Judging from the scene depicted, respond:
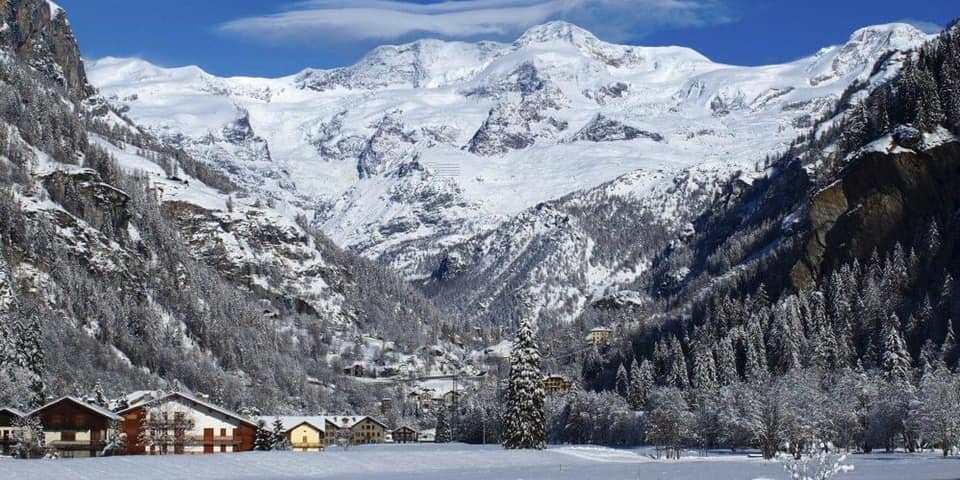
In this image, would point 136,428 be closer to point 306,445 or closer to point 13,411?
point 13,411

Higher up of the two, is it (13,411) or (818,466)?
(13,411)

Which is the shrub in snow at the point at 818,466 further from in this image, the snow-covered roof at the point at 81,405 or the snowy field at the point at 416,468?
the snow-covered roof at the point at 81,405

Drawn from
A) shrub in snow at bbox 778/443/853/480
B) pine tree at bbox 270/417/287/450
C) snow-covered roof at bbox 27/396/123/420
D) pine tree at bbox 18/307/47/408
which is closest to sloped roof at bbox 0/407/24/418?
snow-covered roof at bbox 27/396/123/420

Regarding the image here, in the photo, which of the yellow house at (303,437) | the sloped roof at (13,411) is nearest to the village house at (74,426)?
the sloped roof at (13,411)

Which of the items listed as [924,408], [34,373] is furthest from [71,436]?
[924,408]

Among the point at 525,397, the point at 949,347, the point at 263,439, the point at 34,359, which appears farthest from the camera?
the point at 949,347

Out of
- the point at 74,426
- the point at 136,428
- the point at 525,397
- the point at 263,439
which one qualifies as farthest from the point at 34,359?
the point at 525,397

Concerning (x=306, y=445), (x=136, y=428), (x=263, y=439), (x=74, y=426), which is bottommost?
(x=306, y=445)

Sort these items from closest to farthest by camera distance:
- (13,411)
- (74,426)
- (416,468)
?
(416,468) < (13,411) < (74,426)
